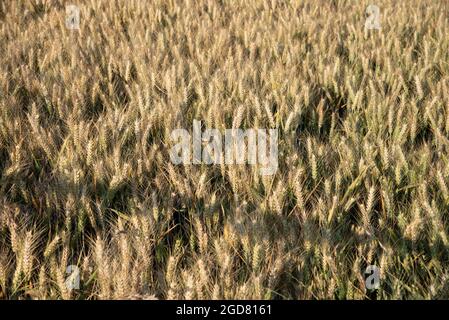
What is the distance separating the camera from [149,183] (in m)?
1.47

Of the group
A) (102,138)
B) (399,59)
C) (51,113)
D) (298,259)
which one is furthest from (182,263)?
(399,59)

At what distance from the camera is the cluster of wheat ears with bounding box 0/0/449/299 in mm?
1183

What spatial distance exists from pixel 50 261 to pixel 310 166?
78cm

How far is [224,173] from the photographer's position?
156 cm

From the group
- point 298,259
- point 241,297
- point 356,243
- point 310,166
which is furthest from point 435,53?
point 241,297

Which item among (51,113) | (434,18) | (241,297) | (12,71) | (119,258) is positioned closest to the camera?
(241,297)

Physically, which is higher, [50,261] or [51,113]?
[51,113]

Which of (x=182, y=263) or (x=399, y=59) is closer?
(x=182, y=263)

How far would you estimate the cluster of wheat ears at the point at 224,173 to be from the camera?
1183 mm

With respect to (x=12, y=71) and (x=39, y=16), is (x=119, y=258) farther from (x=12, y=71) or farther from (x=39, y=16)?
(x=39, y=16)

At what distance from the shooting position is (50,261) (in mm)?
1233

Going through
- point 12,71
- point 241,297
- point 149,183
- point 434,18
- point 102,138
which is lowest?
point 241,297

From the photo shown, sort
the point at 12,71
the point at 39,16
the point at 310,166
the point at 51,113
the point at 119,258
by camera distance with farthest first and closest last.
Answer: the point at 39,16
the point at 12,71
the point at 51,113
the point at 310,166
the point at 119,258

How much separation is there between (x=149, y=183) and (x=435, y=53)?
163 centimetres
